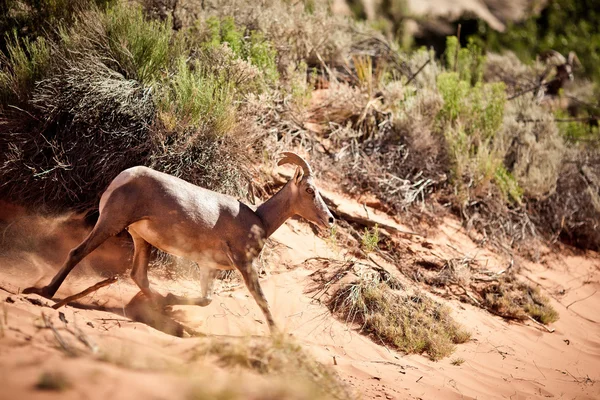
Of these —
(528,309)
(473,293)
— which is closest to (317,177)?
(473,293)

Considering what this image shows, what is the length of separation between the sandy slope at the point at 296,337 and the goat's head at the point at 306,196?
1157 mm

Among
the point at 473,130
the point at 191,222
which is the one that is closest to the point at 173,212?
the point at 191,222

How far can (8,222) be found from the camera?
615cm

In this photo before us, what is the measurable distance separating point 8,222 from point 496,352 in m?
5.78

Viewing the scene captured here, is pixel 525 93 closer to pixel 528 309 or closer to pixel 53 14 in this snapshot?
pixel 528 309

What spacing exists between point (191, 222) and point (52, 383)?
2.33m

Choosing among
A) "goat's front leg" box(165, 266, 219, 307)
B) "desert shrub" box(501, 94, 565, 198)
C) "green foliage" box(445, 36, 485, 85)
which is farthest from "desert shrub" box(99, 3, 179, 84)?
"green foliage" box(445, 36, 485, 85)

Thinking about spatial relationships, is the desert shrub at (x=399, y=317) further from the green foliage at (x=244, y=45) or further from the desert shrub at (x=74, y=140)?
the green foliage at (x=244, y=45)

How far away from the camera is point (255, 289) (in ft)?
17.3

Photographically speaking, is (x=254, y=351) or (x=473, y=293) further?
(x=473, y=293)

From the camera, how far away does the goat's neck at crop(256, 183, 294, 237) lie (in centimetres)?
574

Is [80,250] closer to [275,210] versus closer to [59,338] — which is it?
[59,338]

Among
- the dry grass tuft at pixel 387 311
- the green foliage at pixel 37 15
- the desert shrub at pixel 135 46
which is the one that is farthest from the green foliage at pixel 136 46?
the dry grass tuft at pixel 387 311

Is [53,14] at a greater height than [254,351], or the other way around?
[53,14]
